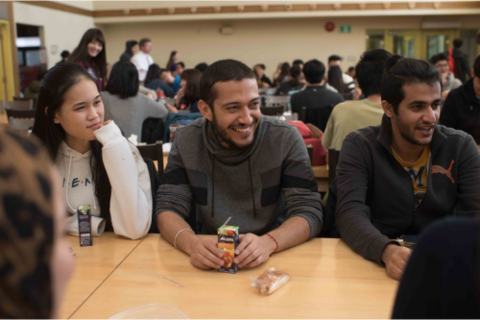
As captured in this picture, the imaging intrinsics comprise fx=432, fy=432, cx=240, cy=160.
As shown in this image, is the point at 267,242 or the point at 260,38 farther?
the point at 260,38

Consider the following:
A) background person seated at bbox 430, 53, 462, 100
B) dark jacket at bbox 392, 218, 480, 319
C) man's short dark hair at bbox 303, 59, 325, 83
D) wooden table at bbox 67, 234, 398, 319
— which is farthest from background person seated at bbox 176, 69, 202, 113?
dark jacket at bbox 392, 218, 480, 319

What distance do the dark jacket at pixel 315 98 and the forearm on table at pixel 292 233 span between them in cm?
310

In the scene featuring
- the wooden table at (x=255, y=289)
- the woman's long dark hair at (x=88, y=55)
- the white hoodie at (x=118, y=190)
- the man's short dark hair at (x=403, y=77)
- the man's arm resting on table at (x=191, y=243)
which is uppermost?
the woman's long dark hair at (x=88, y=55)

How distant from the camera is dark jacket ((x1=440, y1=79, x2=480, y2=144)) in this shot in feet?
10.9

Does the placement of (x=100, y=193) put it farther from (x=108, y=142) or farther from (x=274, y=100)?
(x=274, y=100)

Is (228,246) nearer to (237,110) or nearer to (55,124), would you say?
(237,110)

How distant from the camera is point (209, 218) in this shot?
5.78ft

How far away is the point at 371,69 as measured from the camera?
2738mm

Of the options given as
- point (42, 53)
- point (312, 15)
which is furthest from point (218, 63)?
point (312, 15)

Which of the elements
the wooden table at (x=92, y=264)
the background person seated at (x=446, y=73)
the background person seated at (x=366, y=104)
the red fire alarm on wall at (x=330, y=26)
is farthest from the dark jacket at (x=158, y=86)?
the red fire alarm on wall at (x=330, y=26)

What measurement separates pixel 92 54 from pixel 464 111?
141 inches

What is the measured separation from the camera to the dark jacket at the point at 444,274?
52 centimetres

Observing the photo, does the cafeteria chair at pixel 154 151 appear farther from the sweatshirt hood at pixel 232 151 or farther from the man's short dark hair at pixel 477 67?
the man's short dark hair at pixel 477 67

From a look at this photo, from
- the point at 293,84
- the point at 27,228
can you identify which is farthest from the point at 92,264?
the point at 293,84
